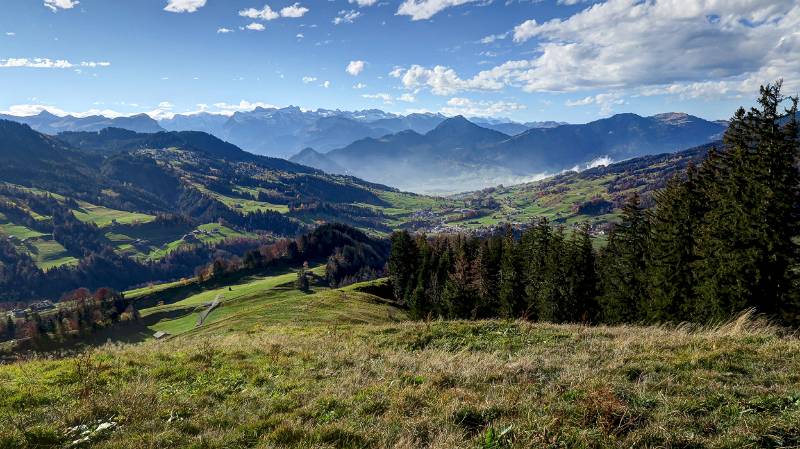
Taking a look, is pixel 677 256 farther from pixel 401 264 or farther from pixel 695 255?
pixel 401 264

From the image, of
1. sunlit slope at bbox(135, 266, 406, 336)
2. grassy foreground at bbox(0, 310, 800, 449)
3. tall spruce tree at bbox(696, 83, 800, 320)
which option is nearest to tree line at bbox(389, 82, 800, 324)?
tall spruce tree at bbox(696, 83, 800, 320)

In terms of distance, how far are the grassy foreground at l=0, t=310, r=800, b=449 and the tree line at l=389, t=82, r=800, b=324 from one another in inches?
762

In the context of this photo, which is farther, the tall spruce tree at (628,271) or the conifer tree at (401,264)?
the conifer tree at (401,264)

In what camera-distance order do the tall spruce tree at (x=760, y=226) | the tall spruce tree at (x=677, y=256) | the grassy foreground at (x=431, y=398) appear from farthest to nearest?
1. the tall spruce tree at (x=677, y=256)
2. the tall spruce tree at (x=760, y=226)
3. the grassy foreground at (x=431, y=398)

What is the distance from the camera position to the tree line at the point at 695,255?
3166 cm

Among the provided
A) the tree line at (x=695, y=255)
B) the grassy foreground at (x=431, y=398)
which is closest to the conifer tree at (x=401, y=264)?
the tree line at (x=695, y=255)

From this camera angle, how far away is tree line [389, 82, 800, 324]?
31.7 meters

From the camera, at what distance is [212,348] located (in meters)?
19.3

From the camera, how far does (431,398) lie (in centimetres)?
1022

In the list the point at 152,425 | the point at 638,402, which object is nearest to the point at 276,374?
the point at 152,425

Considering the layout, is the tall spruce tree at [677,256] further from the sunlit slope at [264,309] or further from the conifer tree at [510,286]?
the sunlit slope at [264,309]

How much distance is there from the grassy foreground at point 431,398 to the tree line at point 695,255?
1935cm

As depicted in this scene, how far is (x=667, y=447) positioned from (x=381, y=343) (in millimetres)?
13295

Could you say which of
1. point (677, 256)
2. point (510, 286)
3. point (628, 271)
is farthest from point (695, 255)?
point (510, 286)
